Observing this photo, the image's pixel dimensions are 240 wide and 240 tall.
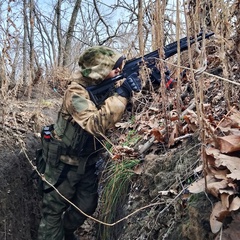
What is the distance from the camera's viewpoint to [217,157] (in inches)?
61.8

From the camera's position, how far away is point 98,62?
325 centimetres

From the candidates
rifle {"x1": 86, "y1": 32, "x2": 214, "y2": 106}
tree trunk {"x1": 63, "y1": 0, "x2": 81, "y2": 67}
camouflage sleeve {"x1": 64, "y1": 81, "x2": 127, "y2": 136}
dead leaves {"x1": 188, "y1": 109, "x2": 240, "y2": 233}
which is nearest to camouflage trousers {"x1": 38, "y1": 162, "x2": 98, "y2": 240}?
camouflage sleeve {"x1": 64, "y1": 81, "x2": 127, "y2": 136}

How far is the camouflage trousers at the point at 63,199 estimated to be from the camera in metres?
3.46

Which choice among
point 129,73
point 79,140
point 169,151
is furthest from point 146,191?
point 129,73

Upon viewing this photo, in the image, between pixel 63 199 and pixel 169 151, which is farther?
pixel 63 199

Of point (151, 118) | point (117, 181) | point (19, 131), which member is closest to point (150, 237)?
point (117, 181)

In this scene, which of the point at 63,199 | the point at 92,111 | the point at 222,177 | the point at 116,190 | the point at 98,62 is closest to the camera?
the point at 222,177

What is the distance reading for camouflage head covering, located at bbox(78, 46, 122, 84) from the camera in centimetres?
321

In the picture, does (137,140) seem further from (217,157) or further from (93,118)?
(217,157)

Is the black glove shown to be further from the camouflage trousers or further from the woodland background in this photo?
the camouflage trousers

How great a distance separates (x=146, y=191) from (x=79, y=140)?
1101 mm

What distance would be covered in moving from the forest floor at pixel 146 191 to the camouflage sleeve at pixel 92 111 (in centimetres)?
35

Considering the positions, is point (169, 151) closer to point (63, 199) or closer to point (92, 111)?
point (92, 111)

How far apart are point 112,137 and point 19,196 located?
108cm
